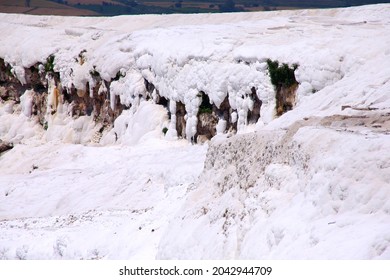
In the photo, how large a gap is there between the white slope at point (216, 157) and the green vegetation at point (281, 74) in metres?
0.42

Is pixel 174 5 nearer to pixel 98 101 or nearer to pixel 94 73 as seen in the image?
pixel 98 101

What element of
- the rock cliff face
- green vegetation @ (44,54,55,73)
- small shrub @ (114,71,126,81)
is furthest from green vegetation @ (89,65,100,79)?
green vegetation @ (44,54,55,73)

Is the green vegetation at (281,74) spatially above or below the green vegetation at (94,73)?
above

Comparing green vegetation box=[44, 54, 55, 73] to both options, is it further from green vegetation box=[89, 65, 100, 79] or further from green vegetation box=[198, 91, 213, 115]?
green vegetation box=[198, 91, 213, 115]

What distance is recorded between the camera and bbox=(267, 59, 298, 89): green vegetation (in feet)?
100

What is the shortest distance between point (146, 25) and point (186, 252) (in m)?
40.3

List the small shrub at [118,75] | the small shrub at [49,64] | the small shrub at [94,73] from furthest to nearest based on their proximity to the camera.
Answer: the small shrub at [49,64], the small shrub at [94,73], the small shrub at [118,75]

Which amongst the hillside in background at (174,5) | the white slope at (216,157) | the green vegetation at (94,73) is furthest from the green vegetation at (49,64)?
the hillside in background at (174,5)

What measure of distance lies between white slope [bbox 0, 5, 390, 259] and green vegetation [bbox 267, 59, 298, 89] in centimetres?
42

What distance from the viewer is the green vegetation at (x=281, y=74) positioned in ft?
100

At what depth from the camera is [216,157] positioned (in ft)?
63.8

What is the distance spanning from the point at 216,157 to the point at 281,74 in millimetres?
12011

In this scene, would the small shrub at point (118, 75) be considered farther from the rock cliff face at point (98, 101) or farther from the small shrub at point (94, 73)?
the small shrub at point (94, 73)

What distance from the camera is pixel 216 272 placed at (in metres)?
13.3
